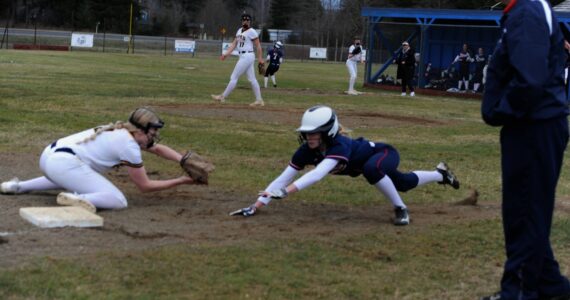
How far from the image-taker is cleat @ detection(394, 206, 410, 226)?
686 centimetres

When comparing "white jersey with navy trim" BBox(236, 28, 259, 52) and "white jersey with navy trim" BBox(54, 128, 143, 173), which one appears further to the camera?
"white jersey with navy trim" BBox(236, 28, 259, 52)

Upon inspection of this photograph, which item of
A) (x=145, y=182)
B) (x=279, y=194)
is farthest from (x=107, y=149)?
(x=279, y=194)

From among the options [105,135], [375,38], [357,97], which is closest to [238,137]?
[105,135]

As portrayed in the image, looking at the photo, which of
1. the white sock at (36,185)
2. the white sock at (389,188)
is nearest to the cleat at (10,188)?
the white sock at (36,185)

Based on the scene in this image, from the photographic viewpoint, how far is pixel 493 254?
19.8ft

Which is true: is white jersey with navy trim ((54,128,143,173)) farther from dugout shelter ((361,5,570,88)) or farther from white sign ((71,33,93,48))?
white sign ((71,33,93,48))

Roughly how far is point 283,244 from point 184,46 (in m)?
59.3

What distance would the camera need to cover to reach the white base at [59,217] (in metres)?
6.09

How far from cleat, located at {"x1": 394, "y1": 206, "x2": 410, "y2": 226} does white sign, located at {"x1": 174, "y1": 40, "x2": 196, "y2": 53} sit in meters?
57.5

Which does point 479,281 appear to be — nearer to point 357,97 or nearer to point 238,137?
point 238,137

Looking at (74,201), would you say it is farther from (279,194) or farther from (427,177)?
(427,177)

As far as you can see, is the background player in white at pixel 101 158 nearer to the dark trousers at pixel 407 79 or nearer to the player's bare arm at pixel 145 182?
the player's bare arm at pixel 145 182

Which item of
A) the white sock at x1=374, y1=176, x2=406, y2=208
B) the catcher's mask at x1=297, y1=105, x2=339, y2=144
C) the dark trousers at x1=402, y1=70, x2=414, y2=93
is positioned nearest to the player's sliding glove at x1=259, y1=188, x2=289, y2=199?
the catcher's mask at x1=297, y1=105, x2=339, y2=144

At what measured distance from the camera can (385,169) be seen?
22.4 feet
